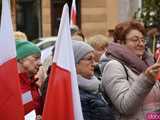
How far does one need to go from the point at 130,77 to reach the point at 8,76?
0.98m

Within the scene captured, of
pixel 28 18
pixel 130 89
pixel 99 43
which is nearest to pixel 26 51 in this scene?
pixel 130 89

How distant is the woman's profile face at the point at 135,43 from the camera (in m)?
4.63

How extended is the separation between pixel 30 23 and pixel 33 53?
1628cm

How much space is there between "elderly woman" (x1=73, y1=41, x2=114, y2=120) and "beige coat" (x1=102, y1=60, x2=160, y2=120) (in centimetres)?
8

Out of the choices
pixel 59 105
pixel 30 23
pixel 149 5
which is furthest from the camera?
pixel 30 23

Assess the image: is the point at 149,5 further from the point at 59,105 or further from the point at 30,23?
the point at 59,105

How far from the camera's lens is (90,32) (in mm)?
21734

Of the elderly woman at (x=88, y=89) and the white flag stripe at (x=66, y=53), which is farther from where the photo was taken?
the elderly woman at (x=88, y=89)

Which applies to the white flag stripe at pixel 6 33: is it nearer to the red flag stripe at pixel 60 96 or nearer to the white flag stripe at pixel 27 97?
the red flag stripe at pixel 60 96

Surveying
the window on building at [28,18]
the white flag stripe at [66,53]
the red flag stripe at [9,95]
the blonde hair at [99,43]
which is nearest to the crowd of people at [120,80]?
the white flag stripe at [66,53]

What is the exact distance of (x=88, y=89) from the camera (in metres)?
4.52

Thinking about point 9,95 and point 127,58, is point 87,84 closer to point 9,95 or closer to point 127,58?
point 127,58

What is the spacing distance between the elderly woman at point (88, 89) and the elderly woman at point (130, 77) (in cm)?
8

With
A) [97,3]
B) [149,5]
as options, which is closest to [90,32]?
[97,3]
